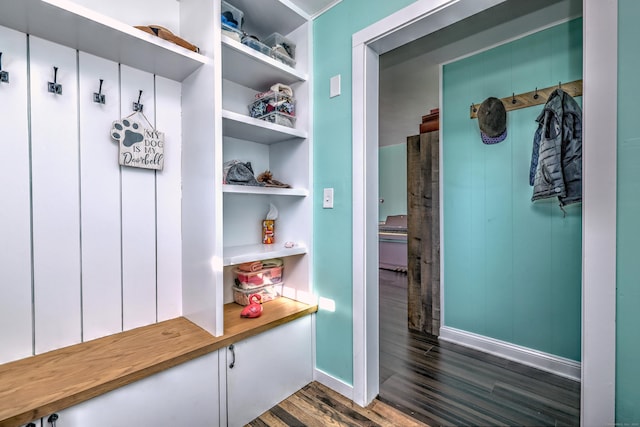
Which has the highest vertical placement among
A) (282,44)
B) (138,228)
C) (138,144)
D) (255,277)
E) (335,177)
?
(282,44)

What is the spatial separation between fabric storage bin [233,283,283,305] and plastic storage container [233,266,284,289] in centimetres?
2

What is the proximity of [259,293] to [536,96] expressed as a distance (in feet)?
7.10

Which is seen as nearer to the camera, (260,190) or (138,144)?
(138,144)

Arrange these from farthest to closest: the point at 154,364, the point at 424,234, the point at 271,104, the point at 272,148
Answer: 1. the point at 424,234
2. the point at 272,148
3. the point at 271,104
4. the point at 154,364

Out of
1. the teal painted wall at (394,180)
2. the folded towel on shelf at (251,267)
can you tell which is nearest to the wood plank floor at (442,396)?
the folded towel on shelf at (251,267)

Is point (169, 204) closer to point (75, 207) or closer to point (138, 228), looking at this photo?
point (138, 228)

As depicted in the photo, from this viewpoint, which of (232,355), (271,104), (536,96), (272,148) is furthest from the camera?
(272,148)

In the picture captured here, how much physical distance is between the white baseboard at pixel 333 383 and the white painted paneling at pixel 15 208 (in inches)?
52.8

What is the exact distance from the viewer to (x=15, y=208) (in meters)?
1.10

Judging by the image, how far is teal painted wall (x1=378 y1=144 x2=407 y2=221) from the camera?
215 inches

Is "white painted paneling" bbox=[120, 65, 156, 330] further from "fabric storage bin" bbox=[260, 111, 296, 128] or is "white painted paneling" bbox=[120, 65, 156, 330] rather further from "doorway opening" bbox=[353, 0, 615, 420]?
"doorway opening" bbox=[353, 0, 615, 420]

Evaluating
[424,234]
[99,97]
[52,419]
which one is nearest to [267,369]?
[52,419]

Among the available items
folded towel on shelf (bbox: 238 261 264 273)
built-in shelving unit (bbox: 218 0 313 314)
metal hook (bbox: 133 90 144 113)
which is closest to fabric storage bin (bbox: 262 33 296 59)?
built-in shelving unit (bbox: 218 0 313 314)

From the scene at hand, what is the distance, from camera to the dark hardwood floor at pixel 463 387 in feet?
3.10
